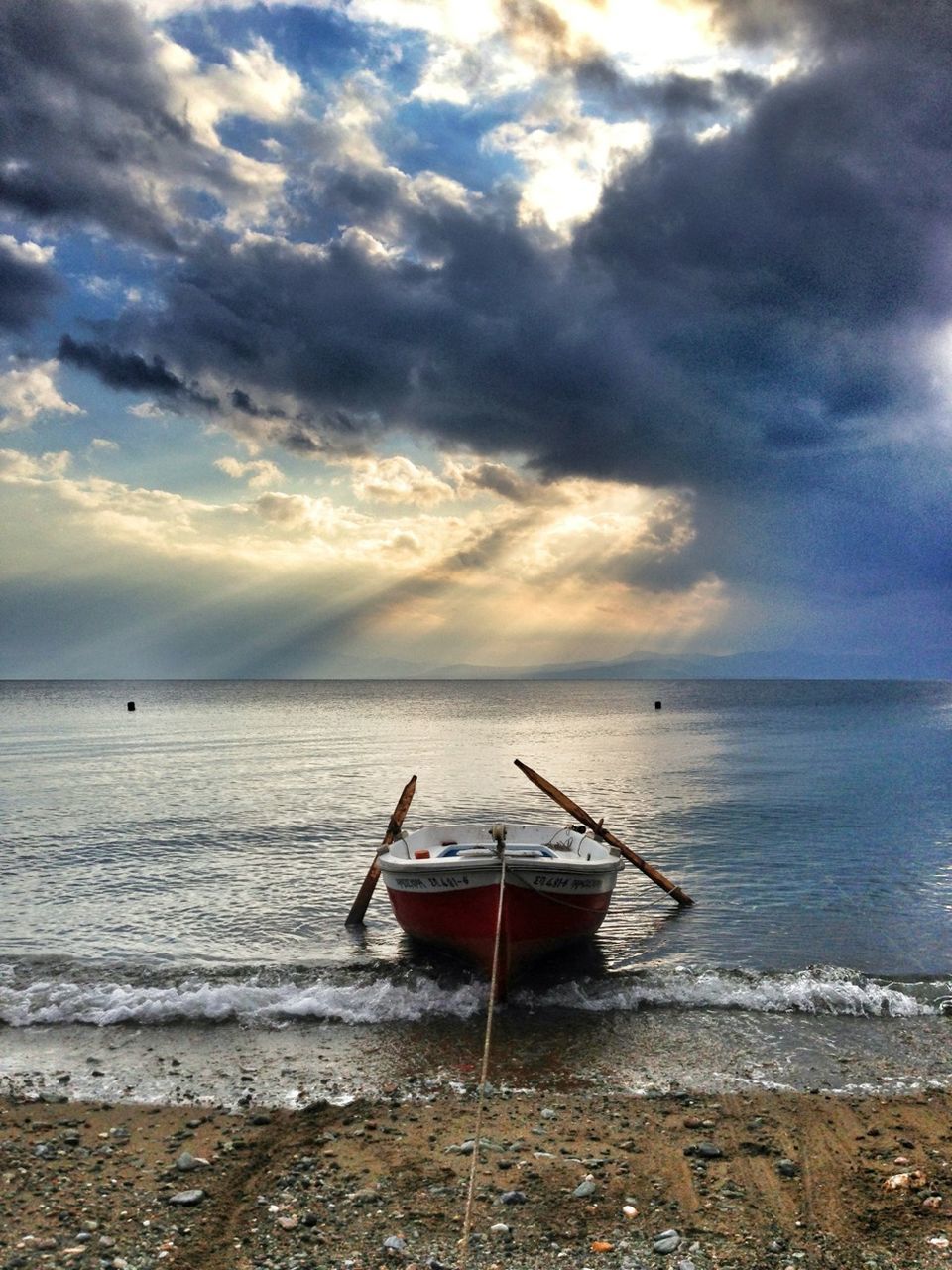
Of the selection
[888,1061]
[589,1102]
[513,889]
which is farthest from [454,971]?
[888,1061]

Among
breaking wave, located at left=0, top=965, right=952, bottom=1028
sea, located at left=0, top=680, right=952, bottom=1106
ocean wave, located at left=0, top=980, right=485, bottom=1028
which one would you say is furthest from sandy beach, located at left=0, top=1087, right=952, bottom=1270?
breaking wave, located at left=0, top=965, right=952, bottom=1028

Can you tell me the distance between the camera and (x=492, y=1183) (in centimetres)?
848

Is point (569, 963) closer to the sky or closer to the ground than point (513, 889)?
closer to the ground

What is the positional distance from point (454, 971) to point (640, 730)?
7986cm

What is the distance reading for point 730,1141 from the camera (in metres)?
9.37

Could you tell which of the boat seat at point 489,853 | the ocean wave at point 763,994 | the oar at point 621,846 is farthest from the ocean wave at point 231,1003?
the oar at point 621,846

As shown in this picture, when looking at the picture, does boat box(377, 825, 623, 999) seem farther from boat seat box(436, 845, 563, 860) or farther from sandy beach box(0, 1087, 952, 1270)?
sandy beach box(0, 1087, 952, 1270)

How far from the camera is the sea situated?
1200cm

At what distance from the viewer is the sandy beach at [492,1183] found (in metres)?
7.34

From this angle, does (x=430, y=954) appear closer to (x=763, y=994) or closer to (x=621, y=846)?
(x=621, y=846)

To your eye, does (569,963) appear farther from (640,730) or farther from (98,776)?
(640,730)

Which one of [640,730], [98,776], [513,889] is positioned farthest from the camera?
[640,730]

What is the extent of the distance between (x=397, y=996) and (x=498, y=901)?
2.37 meters

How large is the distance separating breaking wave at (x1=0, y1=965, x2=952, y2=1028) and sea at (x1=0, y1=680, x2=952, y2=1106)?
0.17ft
